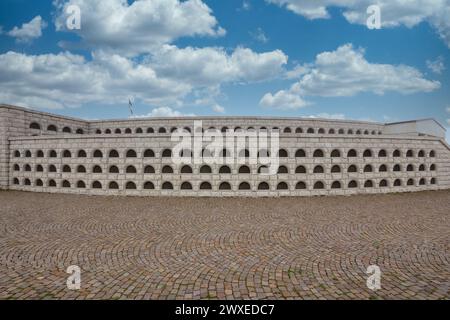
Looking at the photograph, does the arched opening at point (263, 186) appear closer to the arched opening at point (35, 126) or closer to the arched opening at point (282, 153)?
the arched opening at point (282, 153)

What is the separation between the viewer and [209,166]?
17656 mm

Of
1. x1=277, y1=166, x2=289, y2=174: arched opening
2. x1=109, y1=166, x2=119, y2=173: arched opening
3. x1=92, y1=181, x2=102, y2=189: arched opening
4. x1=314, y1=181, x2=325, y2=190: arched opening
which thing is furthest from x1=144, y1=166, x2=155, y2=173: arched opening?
x1=314, y1=181, x2=325, y2=190: arched opening

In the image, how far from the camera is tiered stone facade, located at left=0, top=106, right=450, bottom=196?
17.5 meters

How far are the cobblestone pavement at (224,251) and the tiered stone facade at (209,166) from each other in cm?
→ 427

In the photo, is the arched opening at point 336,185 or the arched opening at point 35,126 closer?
the arched opening at point 336,185

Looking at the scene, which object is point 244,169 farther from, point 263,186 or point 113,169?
point 113,169

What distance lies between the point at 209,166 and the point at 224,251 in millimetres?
10588

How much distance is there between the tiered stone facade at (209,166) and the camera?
57.4 feet

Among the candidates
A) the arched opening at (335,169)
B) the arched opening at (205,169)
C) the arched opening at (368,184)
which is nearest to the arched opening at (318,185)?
the arched opening at (335,169)

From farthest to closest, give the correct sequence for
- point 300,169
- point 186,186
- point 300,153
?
point 300,153
point 300,169
point 186,186

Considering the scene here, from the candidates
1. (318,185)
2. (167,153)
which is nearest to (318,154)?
(318,185)

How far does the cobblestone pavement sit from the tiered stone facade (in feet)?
14.0
